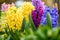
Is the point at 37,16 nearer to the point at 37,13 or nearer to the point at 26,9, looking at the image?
the point at 37,13

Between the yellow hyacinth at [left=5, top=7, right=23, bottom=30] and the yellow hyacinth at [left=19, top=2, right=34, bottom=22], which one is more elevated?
the yellow hyacinth at [left=19, top=2, right=34, bottom=22]

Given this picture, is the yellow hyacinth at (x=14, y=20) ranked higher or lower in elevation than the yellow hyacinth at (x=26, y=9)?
lower

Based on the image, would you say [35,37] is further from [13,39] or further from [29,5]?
[29,5]

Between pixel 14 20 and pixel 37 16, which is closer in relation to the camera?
A: pixel 37 16

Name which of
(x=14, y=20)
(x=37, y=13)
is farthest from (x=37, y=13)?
(x=14, y=20)

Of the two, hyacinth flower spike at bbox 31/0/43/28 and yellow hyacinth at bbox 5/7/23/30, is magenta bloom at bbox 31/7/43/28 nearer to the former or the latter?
hyacinth flower spike at bbox 31/0/43/28

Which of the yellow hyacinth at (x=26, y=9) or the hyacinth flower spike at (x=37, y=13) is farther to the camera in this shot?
the yellow hyacinth at (x=26, y=9)

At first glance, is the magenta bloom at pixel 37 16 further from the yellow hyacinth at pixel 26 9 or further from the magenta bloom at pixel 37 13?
the yellow hyacinth at pixel 26 9

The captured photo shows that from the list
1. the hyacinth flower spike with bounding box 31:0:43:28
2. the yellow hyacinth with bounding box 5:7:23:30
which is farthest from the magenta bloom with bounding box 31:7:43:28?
the yellow hyacinth with bounding box 5:7:23:30

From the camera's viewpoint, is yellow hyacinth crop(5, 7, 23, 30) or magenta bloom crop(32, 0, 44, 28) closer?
magenta bloom crop(32, 0, 44, 28)

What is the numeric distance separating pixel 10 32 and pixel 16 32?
0.11ft

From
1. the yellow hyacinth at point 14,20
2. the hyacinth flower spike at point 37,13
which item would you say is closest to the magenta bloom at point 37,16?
the hyacinth flower spike at point 37,13

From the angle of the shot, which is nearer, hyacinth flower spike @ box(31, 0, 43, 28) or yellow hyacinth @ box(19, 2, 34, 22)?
hyacinth flower spike @ box(31, 0, 43, 28)

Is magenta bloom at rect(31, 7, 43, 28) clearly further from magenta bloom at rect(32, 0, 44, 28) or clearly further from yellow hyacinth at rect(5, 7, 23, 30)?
yellow hyacinth at rect(5, 7, 23, 30)
